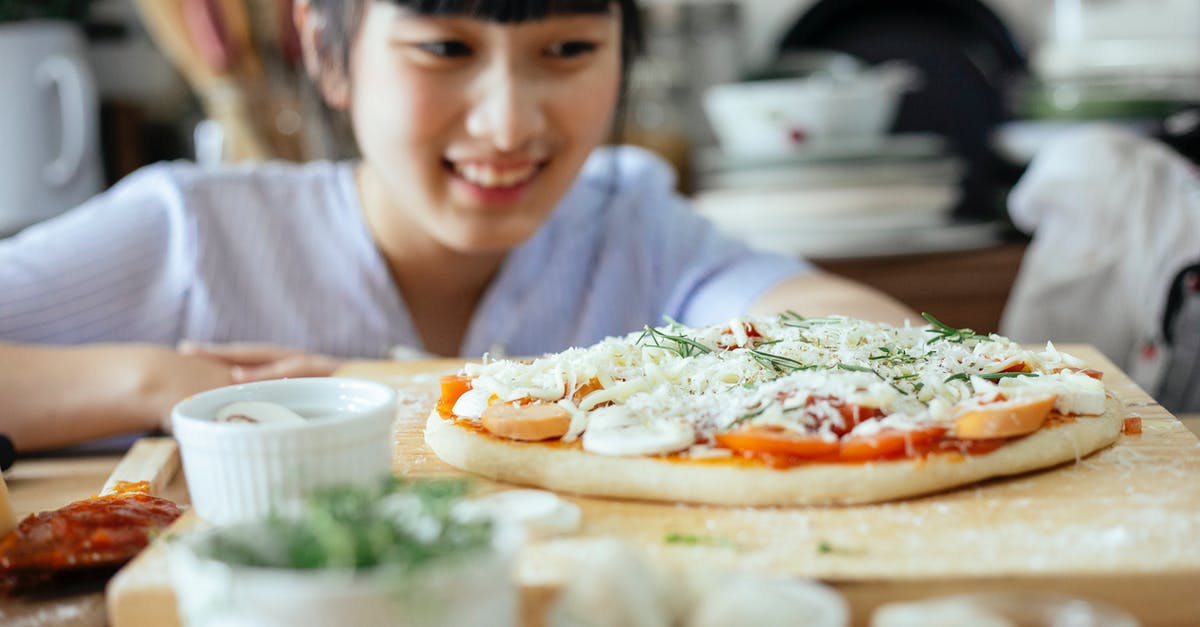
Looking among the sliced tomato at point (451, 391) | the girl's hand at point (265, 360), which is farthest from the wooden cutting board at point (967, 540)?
the girl's hand at point (265, 360)

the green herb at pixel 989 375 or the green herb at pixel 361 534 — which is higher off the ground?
the green herb at pixel 361 534

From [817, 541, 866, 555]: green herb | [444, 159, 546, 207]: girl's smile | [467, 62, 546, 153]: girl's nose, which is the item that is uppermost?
[467, 62, 546, 153]: girl's nose

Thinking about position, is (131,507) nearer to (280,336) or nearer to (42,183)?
(280,336)

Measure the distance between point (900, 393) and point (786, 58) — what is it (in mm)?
2259

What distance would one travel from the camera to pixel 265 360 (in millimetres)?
1510

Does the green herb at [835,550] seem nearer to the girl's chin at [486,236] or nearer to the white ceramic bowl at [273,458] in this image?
the white ceramic bowl at [273,458]

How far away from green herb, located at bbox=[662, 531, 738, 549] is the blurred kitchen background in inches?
55.1

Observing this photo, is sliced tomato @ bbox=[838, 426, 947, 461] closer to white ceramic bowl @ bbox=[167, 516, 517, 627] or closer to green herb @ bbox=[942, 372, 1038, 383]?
green herb @ bbox=[942, 372, 1038, 383]

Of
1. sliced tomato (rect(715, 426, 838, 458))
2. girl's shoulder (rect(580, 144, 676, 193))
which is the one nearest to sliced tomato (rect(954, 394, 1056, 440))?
sliced tomato (rect(715, 426, 838, 458))

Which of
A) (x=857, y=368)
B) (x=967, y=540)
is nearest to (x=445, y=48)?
(x=857, y=368)

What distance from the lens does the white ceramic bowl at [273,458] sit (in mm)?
750

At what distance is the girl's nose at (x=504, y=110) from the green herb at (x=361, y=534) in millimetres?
884

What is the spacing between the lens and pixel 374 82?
1.50m

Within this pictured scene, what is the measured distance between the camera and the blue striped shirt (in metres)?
1.69
